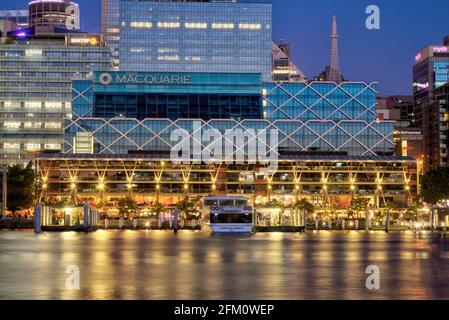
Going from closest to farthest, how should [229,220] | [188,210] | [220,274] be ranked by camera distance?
[220,274]
[229,220]
[188,210]

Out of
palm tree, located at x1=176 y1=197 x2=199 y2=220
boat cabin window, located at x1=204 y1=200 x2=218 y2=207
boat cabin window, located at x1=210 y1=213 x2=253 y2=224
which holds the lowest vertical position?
palm tree, located at x1=176 y1=197 x2=199 y2=220

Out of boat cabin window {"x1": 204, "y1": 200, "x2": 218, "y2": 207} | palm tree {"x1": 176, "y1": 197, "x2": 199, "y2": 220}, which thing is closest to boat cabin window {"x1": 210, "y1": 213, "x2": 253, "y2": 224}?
boat cabin window {"x1": 204, "y1": 200, "x2": 218, "y2": 207}

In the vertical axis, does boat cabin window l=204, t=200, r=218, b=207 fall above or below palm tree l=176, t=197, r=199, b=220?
above

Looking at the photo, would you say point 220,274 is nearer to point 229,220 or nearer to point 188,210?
point 229,220

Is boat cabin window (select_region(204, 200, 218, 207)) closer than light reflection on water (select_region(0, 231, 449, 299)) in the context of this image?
No

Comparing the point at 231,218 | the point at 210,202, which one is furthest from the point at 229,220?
the point at 210,202

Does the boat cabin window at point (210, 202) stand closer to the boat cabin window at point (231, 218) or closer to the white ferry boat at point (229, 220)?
the white ferry boat at point (229, 220)

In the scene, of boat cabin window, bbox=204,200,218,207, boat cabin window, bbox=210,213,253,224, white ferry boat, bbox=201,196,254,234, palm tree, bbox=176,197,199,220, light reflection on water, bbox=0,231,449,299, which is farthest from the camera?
palm tree, bbox=176,197,199,220

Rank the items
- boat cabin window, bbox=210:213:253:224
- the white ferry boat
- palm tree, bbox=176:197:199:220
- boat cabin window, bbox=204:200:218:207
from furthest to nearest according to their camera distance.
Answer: palm tree, bbox=176:197:199:220, boat cabin window, bbox=204:200:218:207, boat cabin window, bbox=210:213:253:224, the white ferry boat

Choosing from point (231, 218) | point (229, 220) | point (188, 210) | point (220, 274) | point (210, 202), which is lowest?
point (188, 210)

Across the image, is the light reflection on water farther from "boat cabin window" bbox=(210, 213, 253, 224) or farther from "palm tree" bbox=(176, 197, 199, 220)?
"palm tree" bbox=(176, 197, 199, 220)
